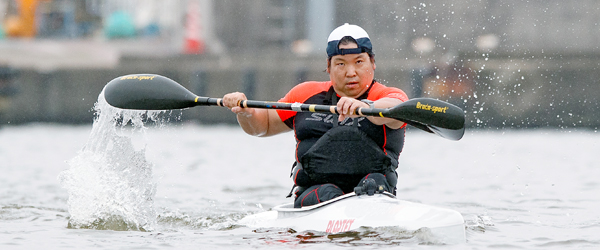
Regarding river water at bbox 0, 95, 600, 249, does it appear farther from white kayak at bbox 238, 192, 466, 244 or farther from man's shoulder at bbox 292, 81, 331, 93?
man's shoulder at bbox 292, 81, 331, 93

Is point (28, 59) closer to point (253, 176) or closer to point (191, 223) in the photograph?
point (253, 176)

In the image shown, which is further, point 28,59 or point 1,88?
point 28,59

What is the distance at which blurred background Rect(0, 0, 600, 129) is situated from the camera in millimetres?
22906

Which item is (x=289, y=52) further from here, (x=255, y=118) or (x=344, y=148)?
(x=344, y=148)

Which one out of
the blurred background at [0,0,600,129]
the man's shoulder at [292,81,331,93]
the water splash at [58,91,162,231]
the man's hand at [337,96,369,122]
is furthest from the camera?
the blurred background at [0,0,600,129]

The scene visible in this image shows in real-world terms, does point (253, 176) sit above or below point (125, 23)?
below

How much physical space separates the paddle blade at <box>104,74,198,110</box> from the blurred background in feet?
46.0

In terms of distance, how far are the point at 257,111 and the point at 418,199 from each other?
9.78 feet

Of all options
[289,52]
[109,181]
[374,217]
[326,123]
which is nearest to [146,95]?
[109,181]

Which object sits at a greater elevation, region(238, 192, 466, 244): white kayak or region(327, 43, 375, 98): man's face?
region(327, 43, 375, 98): man's face

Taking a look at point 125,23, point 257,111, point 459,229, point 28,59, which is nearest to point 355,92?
point 257,111

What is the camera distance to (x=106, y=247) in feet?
16.8

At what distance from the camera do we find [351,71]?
5.27 m

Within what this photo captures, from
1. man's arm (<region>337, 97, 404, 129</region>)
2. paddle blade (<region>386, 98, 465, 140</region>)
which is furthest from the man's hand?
paddle blade (<region>386, 98, 465, 140</region>)
